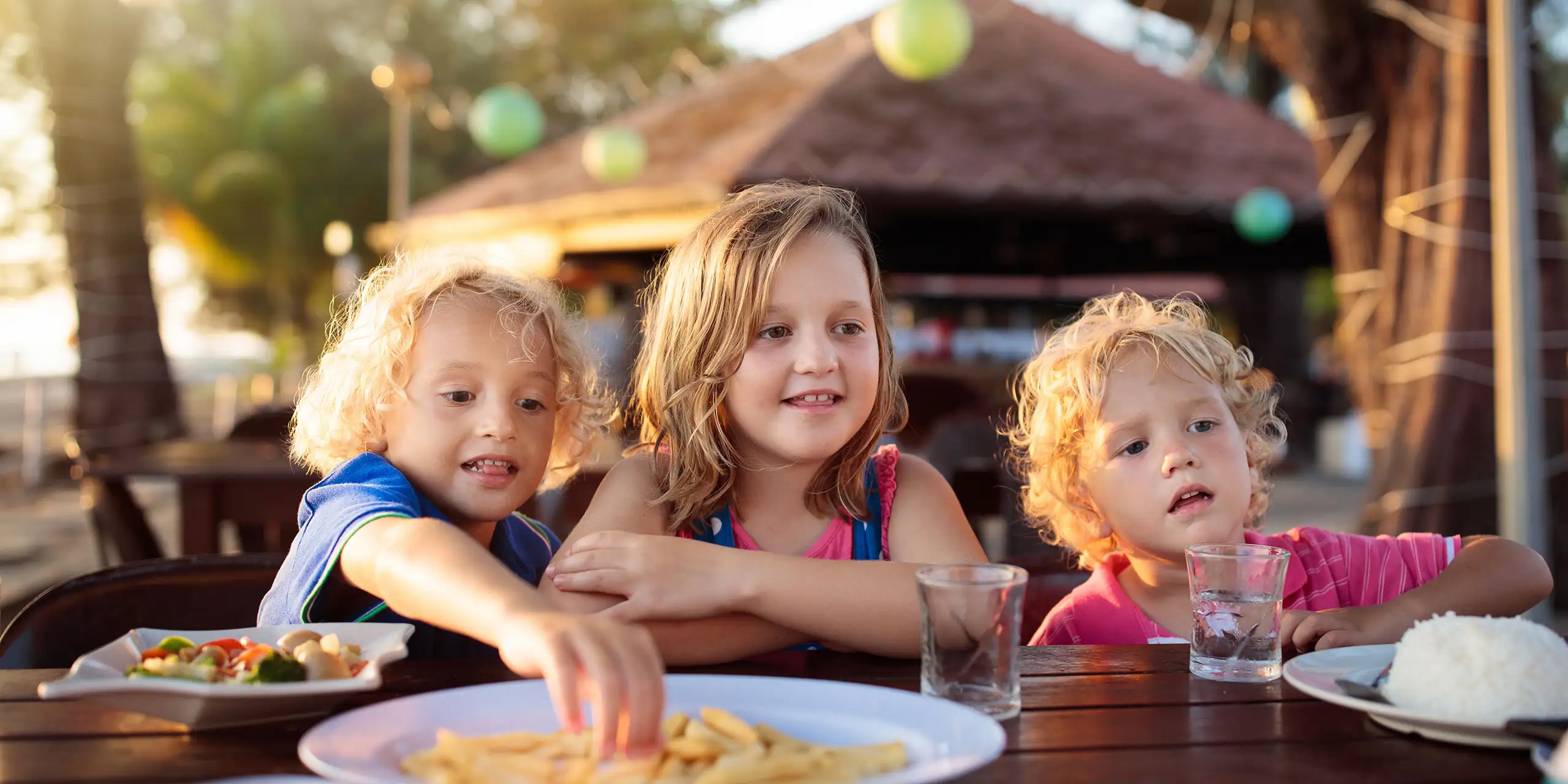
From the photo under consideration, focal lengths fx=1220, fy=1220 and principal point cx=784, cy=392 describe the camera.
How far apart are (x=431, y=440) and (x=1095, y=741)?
3.35 ft

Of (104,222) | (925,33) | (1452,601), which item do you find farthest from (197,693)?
(104,222)

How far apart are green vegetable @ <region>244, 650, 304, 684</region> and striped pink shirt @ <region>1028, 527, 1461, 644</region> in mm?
1081

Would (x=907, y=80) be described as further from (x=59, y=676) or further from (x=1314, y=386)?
(x=59, y=676)

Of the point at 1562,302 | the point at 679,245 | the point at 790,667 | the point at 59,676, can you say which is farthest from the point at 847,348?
the point at 1562,302

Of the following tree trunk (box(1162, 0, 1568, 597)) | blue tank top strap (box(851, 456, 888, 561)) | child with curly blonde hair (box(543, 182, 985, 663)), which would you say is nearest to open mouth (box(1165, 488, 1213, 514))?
child with curly blonde hair (box(543, 182, 985, 663))

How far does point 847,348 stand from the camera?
1.62 m

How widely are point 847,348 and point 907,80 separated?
24.9 feet

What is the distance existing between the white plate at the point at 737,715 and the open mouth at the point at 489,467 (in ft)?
2.05

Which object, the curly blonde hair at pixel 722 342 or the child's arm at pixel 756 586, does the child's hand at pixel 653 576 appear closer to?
the child's arm at pixel 756 586

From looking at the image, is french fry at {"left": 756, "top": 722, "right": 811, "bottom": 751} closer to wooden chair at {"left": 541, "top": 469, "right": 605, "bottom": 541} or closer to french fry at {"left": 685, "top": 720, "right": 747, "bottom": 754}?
french fry at {"left": 685, "top": 720, "right": 747, "bottom": 754}

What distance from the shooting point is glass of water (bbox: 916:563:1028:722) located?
1.06 metres

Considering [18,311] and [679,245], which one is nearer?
[679,245]

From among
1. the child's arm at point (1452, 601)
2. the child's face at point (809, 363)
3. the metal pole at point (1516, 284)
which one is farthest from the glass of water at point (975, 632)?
the metal pole at point (1516, 284)

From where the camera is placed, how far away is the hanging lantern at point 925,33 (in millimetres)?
5559
